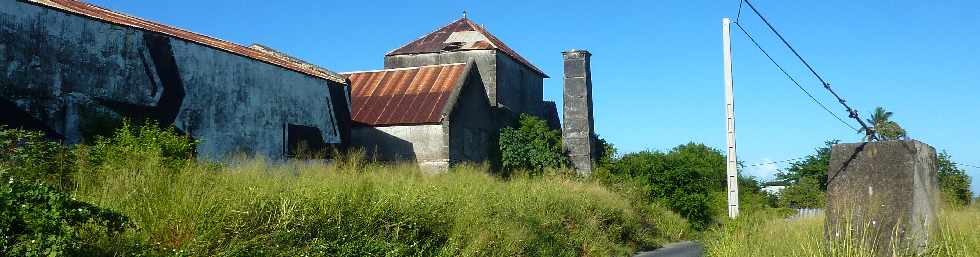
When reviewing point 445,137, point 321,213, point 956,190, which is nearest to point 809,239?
point 956,190

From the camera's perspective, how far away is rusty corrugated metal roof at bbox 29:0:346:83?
15672 millimetres

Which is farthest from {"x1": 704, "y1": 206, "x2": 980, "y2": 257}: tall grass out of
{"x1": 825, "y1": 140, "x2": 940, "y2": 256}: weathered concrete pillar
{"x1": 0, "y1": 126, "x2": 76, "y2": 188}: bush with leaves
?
{"x1": 0, "y1": 126, "x2": 76, "y2": 188}: bush with leaves

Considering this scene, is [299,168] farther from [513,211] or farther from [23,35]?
[23,35]

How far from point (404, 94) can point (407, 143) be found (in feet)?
8.66

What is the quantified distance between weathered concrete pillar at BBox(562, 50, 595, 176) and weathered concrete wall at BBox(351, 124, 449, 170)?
281 inches

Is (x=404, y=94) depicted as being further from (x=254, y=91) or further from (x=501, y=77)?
(x=254, y=91)

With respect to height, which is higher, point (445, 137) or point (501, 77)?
point (501, 77)

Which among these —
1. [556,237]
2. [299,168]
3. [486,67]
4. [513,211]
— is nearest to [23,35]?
[299,168]

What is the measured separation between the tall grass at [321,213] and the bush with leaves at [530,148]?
39.3 ft

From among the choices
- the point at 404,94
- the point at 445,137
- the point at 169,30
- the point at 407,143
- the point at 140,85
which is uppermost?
the point at 169,30

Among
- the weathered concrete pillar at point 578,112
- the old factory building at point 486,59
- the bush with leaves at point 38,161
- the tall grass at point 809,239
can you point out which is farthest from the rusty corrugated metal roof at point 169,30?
the tall grass at point 809,239

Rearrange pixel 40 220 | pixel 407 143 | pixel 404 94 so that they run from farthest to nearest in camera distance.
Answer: pixel 404 94 → pixel 407 143 → pixel 40 220

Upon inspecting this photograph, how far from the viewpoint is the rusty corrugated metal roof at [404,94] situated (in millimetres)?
27578

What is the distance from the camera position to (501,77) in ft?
111
